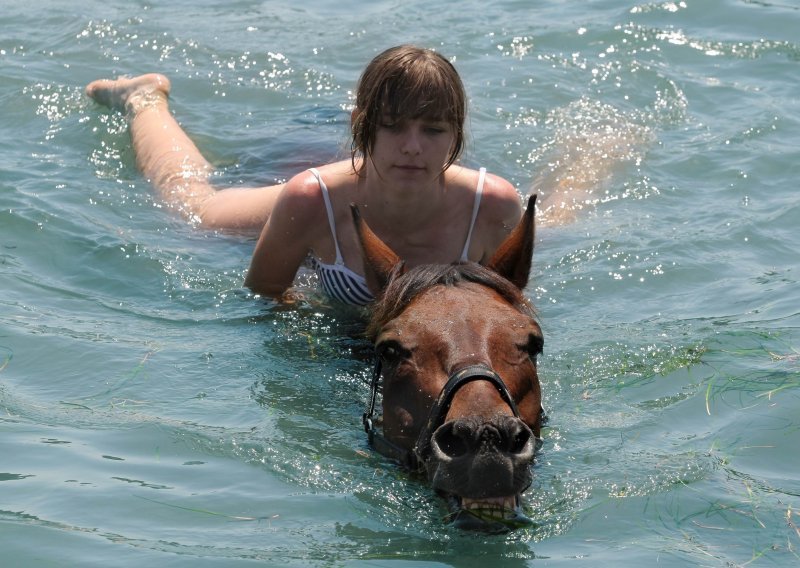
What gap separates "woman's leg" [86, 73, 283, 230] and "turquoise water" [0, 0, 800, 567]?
0.60 ft

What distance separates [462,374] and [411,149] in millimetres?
1818

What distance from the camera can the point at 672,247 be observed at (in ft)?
26.5

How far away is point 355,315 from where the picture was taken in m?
6.40

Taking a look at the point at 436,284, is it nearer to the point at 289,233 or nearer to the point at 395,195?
the point at 395,195

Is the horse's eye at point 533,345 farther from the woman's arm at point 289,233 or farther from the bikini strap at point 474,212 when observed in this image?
the woman's arm at point 289,233

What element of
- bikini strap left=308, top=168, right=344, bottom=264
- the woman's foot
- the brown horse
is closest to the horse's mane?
the brown horse

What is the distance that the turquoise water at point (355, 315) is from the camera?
4430 mm

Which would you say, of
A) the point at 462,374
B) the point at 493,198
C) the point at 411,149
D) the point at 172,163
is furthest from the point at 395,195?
the point at 172,163

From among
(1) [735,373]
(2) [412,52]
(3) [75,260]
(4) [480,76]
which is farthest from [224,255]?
(4) [480,76]

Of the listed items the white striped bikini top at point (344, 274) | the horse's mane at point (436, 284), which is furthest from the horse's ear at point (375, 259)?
the white striped bikini top at point (344, 274)

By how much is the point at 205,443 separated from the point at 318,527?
3.17ft

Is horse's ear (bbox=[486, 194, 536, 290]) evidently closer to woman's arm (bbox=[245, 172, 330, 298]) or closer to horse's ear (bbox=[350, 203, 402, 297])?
horse's ear (bbox=[350, 203, 402, 297])

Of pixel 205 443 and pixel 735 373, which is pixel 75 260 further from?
pixel 735 373

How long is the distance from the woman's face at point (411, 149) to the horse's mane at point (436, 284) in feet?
2.86
